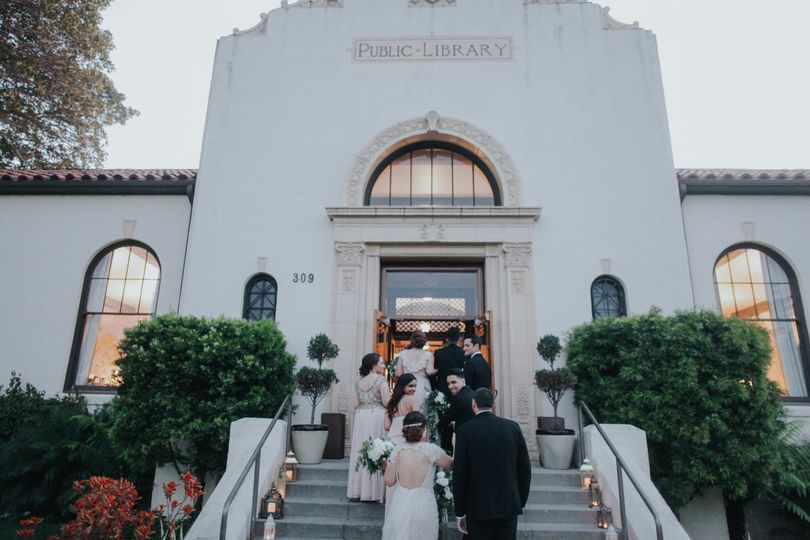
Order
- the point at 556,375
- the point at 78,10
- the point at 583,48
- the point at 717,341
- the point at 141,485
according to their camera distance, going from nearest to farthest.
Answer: the point at 717,341
the point at 556,375
the point at 141,485
the point at 583,48
the point at 78,10

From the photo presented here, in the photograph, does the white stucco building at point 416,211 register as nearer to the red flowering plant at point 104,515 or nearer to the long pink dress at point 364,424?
the long pink dress at point 364,424

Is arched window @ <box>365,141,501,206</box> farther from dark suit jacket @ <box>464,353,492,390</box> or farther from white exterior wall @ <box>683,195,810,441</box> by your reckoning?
dark suit jacket @ <box>464,353,492,390</box>

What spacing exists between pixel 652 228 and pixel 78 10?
15212mm

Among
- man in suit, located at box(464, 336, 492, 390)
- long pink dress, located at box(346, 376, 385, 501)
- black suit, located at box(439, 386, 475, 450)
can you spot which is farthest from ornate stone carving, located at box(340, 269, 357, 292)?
black suit, located at box(439, 386, 475, 450)

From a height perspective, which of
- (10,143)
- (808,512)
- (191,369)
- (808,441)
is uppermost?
(10,143)

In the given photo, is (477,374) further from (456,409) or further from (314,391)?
(314,391)

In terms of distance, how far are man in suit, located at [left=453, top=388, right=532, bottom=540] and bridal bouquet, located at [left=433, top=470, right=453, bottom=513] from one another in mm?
706

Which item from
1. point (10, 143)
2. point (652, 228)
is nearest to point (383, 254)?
point (652, 228)

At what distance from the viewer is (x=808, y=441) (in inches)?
344

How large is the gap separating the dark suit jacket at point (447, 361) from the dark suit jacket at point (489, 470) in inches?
109

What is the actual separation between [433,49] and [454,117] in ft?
5.61

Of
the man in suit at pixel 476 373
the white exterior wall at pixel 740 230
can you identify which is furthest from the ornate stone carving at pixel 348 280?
the white exterior wall at pixel 740 230

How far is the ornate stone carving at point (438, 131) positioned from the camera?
1022 cm

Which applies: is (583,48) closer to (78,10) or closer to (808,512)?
(808,512)
